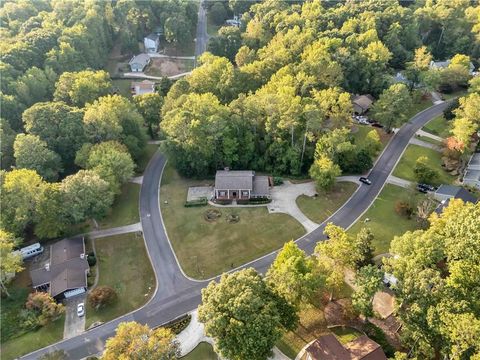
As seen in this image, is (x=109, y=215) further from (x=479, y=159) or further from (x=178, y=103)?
(x=479, y=159)

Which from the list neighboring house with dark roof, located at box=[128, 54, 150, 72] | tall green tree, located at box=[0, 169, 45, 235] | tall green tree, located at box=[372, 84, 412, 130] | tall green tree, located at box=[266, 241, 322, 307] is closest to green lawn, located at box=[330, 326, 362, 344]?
tall green tree, located at box=[266, 241, 322, 307]

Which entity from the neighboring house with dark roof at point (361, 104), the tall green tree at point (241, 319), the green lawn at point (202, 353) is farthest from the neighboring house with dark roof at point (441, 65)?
the green lawn at point (202, 353)

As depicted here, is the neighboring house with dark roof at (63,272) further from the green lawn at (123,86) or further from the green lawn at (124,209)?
the green lawn at (123,86)

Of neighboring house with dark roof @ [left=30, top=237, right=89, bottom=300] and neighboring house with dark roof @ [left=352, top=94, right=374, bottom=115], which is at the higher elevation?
neighboring house with dark roof @ [left=352, top=94, right=374, bottom=115]

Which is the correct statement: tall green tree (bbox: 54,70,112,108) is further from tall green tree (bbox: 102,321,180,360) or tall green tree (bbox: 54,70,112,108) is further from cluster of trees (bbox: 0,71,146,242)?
tall green tree (bbox: 102,321,180,360)

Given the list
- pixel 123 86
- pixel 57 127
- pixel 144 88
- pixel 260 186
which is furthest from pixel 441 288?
pixel 123 86

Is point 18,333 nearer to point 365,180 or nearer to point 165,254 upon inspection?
point 165,254
